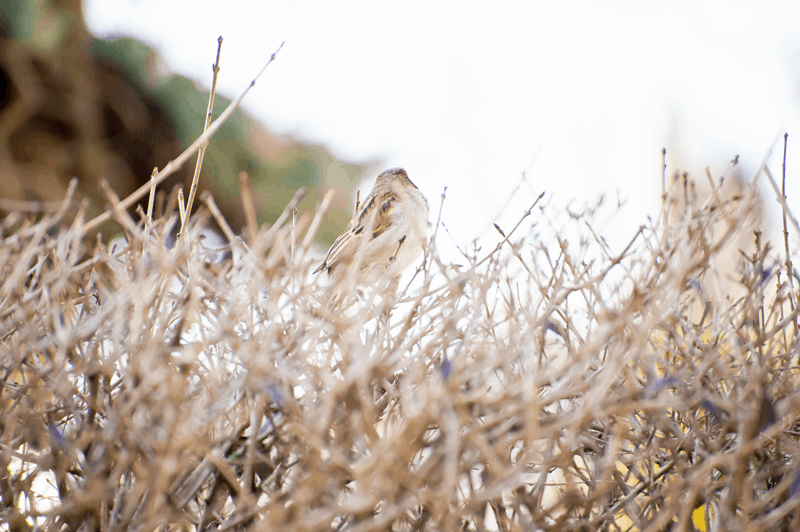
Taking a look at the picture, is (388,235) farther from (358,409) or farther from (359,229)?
(358,409)

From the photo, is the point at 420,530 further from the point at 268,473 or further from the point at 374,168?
the point at 374,168

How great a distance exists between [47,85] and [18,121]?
635 mm

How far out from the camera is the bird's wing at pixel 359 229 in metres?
3.32

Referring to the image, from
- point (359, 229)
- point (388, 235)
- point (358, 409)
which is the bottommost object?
point (358, 409)

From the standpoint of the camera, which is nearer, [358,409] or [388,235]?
[358,409]

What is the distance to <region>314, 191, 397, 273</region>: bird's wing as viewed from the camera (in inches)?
131

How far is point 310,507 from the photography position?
106cm

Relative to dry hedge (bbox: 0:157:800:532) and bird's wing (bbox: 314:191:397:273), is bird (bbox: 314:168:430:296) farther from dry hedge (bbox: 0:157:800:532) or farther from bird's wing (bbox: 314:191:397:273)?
dry hedge (bbox: 0:157:800:532)

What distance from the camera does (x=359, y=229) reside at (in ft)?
11.4

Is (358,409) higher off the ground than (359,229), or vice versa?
(359,229)

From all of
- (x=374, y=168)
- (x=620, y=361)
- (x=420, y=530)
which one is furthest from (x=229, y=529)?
(x=374, y=168)

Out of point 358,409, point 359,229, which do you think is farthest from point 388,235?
point 358,409

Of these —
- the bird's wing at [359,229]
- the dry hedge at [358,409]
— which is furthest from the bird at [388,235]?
the dry hedge at [358,409]

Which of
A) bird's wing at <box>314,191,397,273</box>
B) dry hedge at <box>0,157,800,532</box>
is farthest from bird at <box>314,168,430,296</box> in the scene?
dry hedge at <box>0,157,800,532</box>
